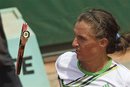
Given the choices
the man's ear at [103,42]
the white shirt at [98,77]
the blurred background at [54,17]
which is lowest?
the blurred background at [54,17]

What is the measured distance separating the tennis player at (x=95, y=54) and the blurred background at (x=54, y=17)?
380cm

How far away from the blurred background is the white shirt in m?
3.71

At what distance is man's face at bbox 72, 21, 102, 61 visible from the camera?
2443mm

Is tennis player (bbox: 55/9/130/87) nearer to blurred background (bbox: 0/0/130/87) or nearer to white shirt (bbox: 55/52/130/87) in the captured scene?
white shirt (bbox: 55/52/130/87)

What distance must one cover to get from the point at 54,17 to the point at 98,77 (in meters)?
4.22

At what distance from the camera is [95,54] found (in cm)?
252

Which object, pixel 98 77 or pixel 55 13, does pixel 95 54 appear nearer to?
pixel 98 77

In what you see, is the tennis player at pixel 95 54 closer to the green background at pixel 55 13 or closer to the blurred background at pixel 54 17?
the blurred background at pixel 54 17

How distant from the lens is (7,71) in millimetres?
3252

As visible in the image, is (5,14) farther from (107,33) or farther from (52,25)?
(107,33)

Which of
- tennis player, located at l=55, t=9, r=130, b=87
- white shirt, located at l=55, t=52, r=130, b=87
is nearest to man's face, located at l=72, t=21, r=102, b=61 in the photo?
tennis player, located at l=55, t=9, r=130, b=87

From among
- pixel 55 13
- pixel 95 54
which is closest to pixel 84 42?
pixel 95 54

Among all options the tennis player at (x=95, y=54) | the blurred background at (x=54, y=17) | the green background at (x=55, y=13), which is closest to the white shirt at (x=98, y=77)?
the tennis player at (x=95, y=54)

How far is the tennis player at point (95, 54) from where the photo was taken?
96.5 inches
